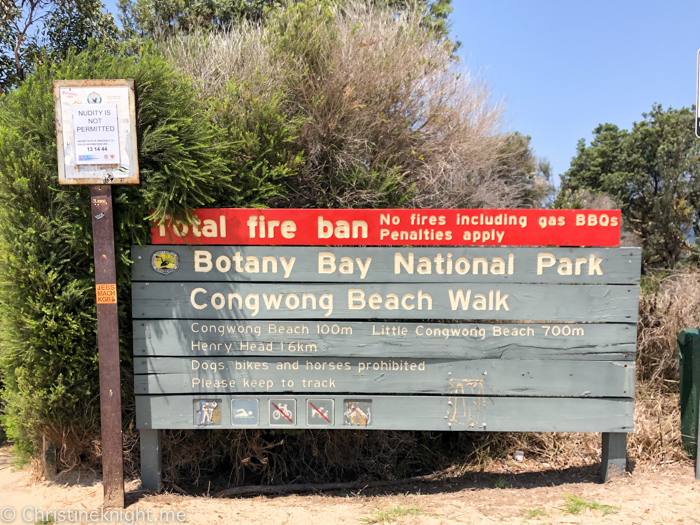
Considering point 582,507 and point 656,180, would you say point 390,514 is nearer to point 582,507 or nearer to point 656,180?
point 582,507

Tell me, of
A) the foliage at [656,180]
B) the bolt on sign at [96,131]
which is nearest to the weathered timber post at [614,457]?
the bolt on sign at [96,131]

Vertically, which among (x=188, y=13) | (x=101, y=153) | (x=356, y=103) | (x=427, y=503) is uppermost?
(x=188, y=13)

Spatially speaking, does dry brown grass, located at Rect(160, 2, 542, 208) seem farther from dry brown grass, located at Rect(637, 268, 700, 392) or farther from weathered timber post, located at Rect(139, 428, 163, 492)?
dry brown grass, located at Rect(637, 268, 700, 392)

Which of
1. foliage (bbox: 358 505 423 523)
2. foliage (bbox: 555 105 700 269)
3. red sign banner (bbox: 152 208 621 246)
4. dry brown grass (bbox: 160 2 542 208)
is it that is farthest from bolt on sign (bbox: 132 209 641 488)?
foliage (bbox: 555 105 700 269)

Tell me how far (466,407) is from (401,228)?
148 centimetres

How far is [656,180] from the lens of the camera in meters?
22.7

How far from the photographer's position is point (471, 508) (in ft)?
11.5

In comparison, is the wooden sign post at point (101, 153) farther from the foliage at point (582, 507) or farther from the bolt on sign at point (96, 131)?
the foliage at point (582, 507)

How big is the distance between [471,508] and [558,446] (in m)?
1.60

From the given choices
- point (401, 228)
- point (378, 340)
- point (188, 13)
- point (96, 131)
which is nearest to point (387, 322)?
point (378, 340)

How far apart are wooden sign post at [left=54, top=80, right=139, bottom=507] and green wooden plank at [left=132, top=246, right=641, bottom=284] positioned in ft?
0.97

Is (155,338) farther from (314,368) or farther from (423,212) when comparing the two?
(423,212)

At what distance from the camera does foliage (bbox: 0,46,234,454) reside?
3473 millimetres

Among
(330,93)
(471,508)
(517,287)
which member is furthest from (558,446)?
(330,93)
